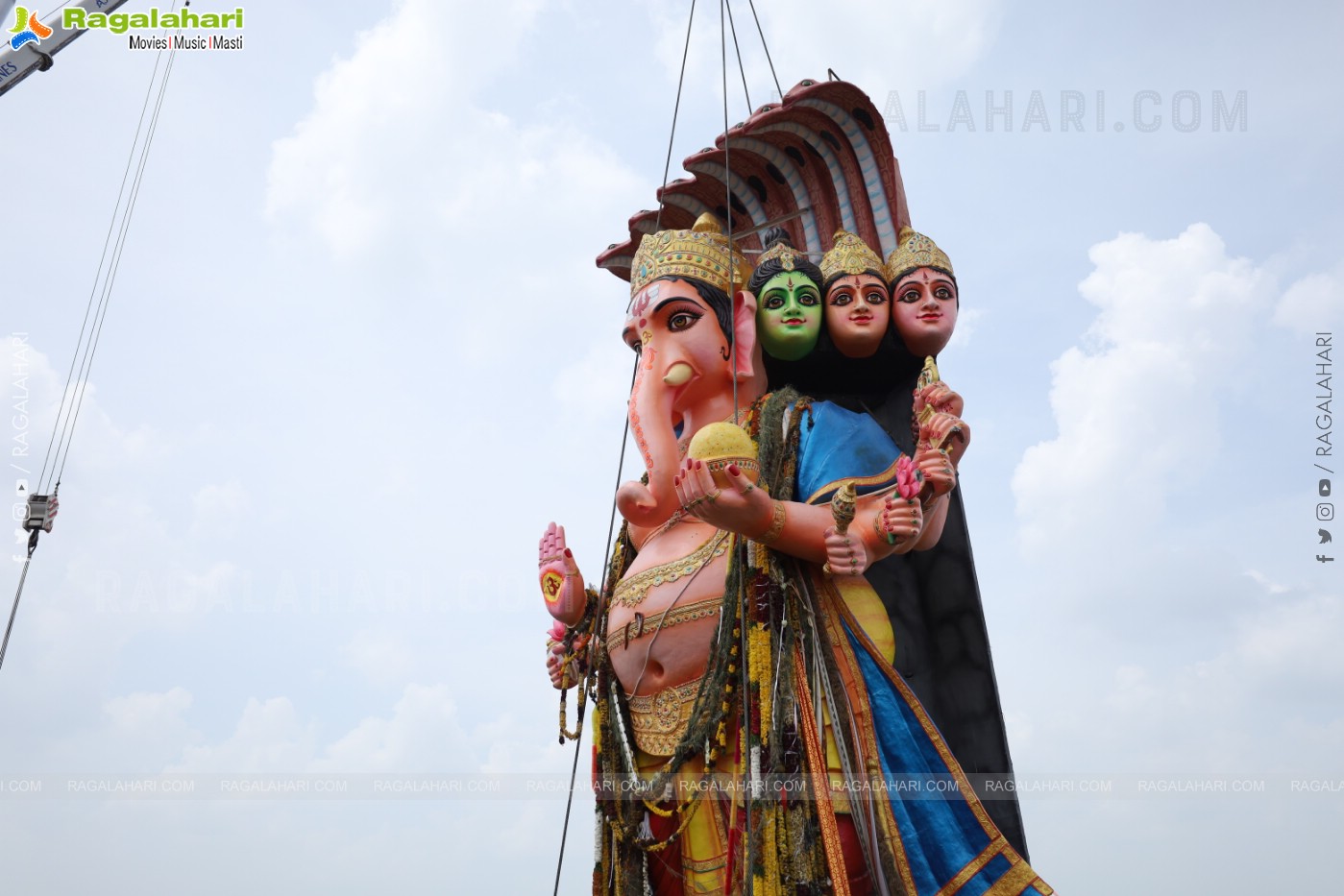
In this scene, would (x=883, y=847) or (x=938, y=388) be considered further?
(x=938, y=388)

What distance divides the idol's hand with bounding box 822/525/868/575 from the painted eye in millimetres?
1438

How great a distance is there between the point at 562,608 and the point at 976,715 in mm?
2065

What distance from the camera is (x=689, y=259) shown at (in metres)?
5.69

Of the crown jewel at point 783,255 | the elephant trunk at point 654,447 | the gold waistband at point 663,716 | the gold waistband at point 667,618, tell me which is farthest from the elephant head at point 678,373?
the gold waistband at point 663,716

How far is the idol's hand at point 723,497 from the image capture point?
14.7ft

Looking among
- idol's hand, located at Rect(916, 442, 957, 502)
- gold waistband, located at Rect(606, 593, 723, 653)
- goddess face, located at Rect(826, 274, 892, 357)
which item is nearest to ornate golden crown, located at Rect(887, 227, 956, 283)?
goddess face, located at Rect(826, 274, 892, 357)

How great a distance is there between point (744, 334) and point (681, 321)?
0.32 metres

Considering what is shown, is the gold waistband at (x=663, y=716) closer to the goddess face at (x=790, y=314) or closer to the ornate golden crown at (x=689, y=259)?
the goddess face at (x=790, y=314)

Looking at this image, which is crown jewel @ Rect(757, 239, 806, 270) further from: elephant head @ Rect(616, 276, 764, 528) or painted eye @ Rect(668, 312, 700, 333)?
painted eye @ Rect(668, 312, 700, 333)

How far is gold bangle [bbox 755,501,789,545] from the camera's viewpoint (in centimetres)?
466

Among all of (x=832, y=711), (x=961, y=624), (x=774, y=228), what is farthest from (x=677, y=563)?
(x=774, y=228)

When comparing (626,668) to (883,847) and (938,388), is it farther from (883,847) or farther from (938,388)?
(938,388)

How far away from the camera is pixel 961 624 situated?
539 cm

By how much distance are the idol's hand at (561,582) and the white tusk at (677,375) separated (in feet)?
3.46
